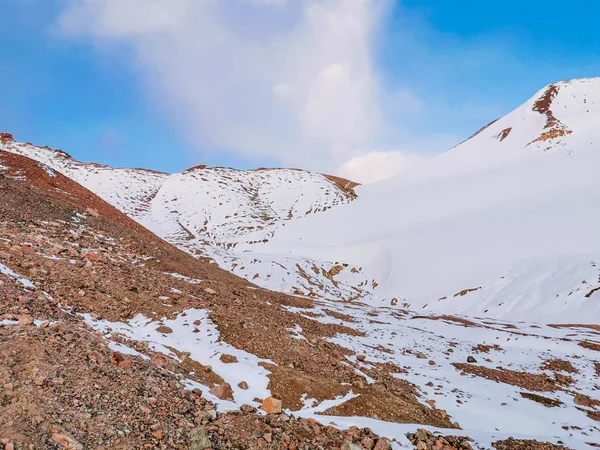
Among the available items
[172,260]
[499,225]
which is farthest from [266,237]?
[172,260]

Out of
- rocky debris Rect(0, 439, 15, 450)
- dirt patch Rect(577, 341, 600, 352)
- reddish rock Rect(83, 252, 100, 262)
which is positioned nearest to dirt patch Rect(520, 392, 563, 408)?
dirt patch Rect(577, 341, 600, 352)

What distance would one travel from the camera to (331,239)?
77.9 meters

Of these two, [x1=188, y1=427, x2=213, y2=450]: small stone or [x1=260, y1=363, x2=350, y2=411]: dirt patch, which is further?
[x1=260, y1=363, x2=350, y2=411]: dirt patch

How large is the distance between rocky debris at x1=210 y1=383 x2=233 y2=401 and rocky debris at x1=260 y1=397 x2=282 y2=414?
0.88m

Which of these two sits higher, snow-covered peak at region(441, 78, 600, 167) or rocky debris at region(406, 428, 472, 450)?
snow-covered peak at region(441, 78, 600, 167)

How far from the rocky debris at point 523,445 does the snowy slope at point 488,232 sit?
36829mm

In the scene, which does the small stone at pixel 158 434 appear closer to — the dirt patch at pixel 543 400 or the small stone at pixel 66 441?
the small stone at pixel 66 441

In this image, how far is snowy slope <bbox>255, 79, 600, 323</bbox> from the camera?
4678cm

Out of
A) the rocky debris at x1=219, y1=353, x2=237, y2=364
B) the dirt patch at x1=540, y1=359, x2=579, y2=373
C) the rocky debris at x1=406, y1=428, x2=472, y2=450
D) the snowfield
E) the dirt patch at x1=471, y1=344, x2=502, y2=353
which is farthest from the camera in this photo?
the dirt patch at x1=471, y1=344, x2=502, y2=353

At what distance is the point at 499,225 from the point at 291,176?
271 ft

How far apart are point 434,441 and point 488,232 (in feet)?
203

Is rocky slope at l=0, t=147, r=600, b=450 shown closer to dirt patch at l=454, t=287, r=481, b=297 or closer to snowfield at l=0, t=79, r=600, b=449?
snowfield at l=0, t=79, r=600, b=449

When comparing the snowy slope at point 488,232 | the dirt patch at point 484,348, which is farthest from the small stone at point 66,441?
the snowy slope at point 488,232

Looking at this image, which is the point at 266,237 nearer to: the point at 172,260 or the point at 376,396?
the point at 172,260
